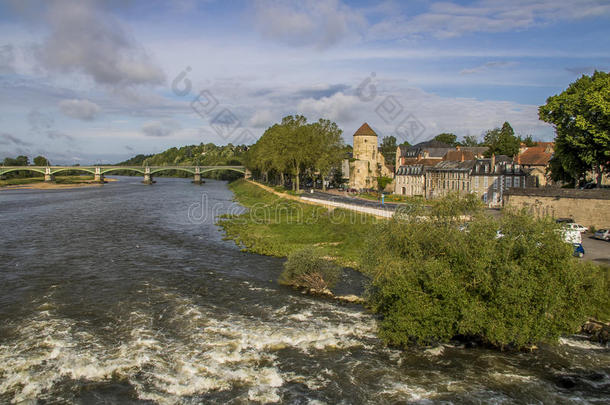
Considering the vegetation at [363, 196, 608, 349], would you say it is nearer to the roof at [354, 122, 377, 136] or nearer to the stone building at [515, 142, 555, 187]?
the stone building at [515, 142, 555, 187]

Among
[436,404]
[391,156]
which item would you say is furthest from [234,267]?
[391,156]

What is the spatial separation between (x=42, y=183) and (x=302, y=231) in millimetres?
111026

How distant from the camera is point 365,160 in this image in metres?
84.6

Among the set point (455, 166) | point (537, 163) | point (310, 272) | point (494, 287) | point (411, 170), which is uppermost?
point (537, 163)

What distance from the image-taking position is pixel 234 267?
29234 mm

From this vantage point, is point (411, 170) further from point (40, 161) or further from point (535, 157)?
point (40, 161)

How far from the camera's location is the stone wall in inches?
1350

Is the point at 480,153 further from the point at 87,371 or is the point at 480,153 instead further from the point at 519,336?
the point at 87,371

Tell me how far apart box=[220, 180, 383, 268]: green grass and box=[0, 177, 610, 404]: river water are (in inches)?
272

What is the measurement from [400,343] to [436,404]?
13.1 ft

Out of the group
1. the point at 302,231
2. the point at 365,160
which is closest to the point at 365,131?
the point at 365,160

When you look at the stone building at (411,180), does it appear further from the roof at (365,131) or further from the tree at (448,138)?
the tree at (448,138)

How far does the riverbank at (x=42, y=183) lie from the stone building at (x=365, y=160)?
8161 cm

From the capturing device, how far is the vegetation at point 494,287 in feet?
49.3
